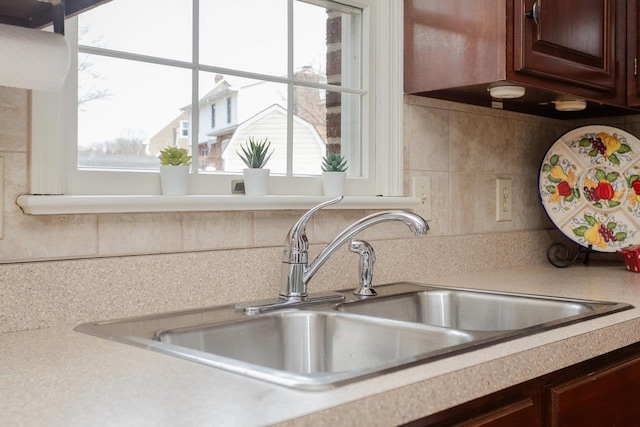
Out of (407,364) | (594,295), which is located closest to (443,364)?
(407,364)

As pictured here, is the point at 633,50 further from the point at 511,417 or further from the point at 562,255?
the point at 511,417

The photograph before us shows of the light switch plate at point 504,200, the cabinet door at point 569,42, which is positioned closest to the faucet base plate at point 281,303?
the cabinet door at point 569,42

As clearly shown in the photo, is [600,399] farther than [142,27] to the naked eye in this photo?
No

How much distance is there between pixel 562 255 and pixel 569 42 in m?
0.79

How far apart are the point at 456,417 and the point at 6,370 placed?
580 millimetres

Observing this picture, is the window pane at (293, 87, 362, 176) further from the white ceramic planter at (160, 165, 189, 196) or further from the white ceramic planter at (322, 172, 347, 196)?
the white ceramic planter at (160, 165, 189, 196)

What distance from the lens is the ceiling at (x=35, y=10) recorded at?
37.4 inches

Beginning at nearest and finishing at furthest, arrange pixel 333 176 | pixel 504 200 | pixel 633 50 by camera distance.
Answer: pixel 333 176 < pixel 633 50 < pixel 504 200

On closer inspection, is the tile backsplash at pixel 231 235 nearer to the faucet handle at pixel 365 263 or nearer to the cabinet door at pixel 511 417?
the faucet handle at pixel 365 263

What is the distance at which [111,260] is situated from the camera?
1.24 m

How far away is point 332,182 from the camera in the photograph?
1.65 m

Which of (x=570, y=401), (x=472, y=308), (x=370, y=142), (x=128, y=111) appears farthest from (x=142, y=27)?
(x=570, y=401)

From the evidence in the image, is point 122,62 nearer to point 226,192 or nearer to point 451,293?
point 226,192

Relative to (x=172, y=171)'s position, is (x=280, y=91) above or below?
above
